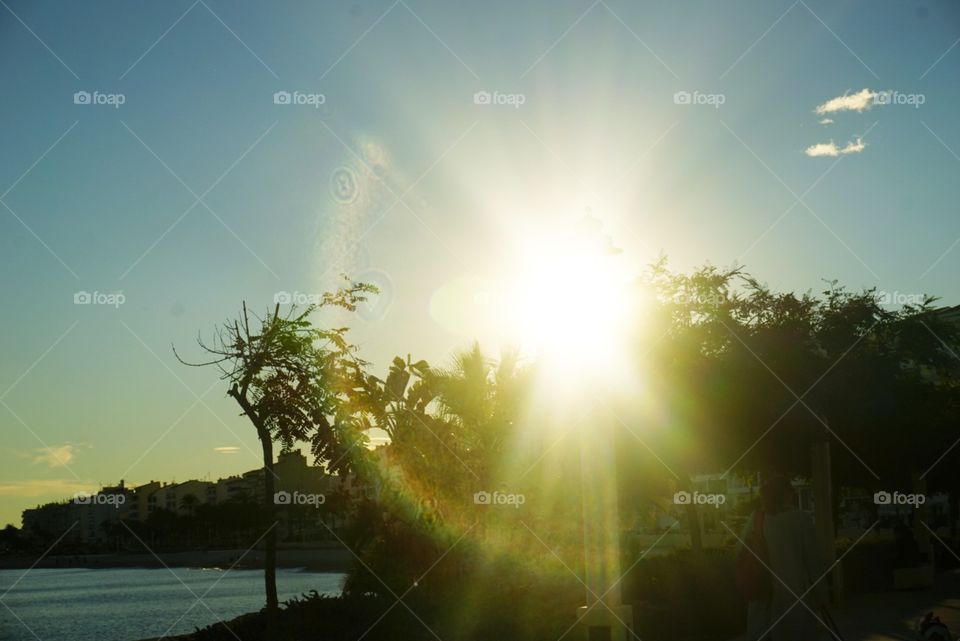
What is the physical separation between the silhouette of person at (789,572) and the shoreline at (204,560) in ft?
188

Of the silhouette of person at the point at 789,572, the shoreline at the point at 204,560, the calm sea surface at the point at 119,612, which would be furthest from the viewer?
the shoreline at the point at 204,560

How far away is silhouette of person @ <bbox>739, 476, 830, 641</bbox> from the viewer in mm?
8641

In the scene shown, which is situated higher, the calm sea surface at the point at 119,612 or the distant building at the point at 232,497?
the distant building at the point at 232,497

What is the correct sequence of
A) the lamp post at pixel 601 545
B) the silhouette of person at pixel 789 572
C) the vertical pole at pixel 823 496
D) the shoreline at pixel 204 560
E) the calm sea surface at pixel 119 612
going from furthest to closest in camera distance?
the shoreline at pixel 204 560 < the calm sea surface at pixel 119 612 < the vertical pole at pixel 823 496 < the lamp post at pixel 601 545 < the silhouette of person at pixel 789 572

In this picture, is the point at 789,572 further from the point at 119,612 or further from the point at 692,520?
the point at 119,612

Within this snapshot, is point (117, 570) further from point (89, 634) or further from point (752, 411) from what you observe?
point (752, 411)

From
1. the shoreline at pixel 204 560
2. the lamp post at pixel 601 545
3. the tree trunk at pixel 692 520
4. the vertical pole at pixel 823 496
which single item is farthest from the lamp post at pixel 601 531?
the shoreline at pixel 204 560

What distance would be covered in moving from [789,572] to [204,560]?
135 metres

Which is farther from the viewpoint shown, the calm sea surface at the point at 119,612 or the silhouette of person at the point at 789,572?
the calm sea surface at the point at 119,612

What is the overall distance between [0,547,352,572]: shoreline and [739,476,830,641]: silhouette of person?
57.2 metres

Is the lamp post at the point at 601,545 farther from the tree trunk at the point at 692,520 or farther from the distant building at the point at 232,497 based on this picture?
the tree trunk at the point at 692,520

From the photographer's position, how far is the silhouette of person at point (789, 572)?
864 cm

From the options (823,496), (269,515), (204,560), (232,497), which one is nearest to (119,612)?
(269,515)

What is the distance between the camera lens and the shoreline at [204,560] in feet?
362
